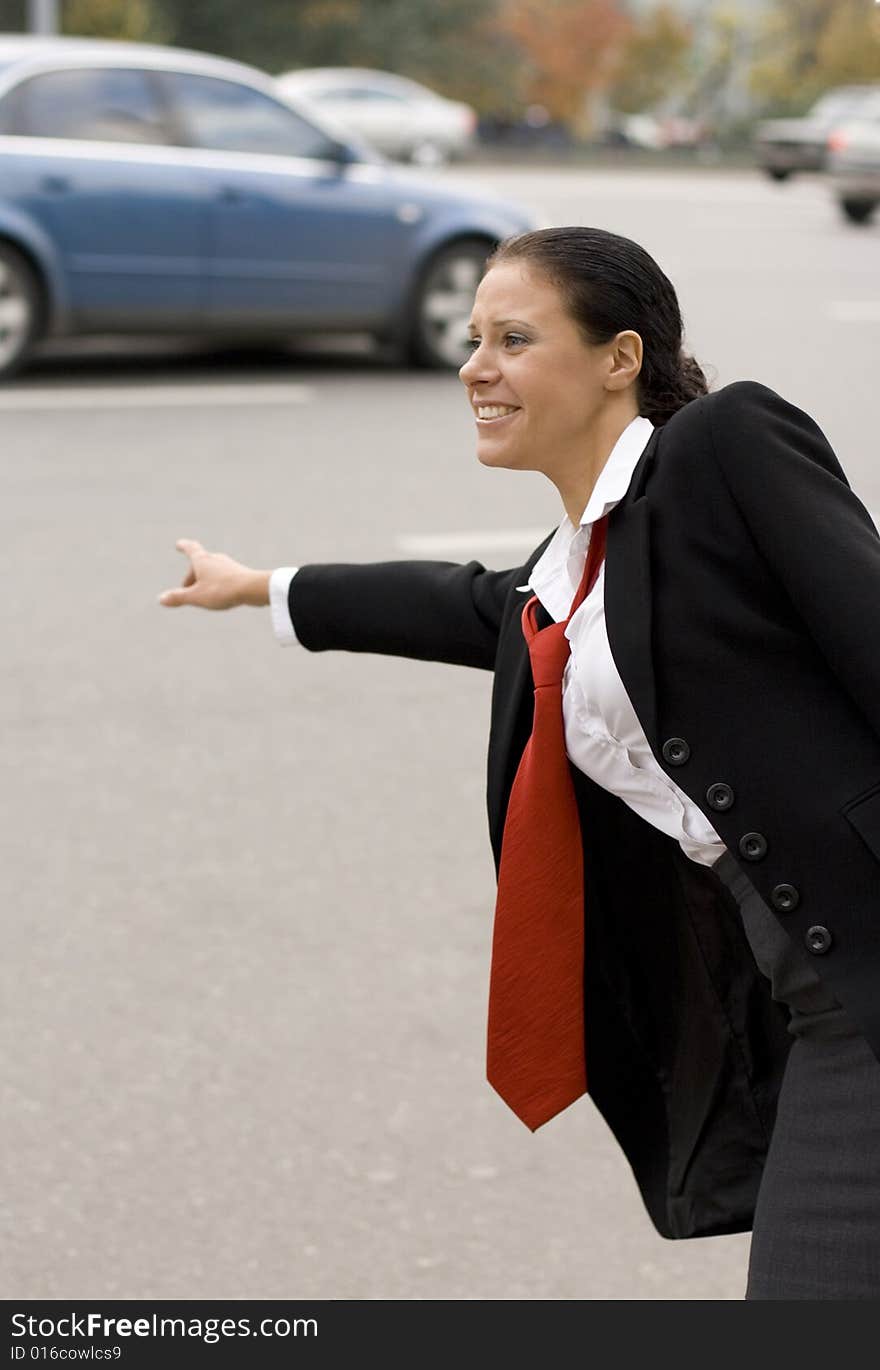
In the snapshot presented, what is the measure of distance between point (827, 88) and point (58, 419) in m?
44.0

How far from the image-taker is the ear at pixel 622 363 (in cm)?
233

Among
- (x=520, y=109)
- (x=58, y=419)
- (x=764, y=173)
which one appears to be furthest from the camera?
(x=520, y=109)

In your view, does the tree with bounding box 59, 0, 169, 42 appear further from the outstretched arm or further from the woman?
the woman

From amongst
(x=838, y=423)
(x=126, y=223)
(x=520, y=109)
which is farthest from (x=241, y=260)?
(x=520, y=109)

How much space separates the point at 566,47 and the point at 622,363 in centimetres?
4927

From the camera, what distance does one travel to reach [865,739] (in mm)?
2164

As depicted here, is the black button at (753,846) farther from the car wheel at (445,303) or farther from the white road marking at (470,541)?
the car wheel at (445,303)

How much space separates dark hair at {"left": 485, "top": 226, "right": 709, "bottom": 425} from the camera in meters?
2.31

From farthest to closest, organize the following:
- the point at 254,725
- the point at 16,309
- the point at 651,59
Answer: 1. the point at 651,59
2. the point at 16,309
3. the point at 254,725

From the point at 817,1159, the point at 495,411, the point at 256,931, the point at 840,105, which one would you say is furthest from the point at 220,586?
the point at 840,105

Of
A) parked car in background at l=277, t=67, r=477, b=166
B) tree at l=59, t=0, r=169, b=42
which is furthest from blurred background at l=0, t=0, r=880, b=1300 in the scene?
tree at l=59, t=0, r=169, b=42

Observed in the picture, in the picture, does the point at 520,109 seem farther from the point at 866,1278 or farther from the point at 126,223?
the point at 866,1278

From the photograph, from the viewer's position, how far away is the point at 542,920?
241 centimetres

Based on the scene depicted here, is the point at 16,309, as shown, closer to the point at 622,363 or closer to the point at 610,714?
the point at 622,363
